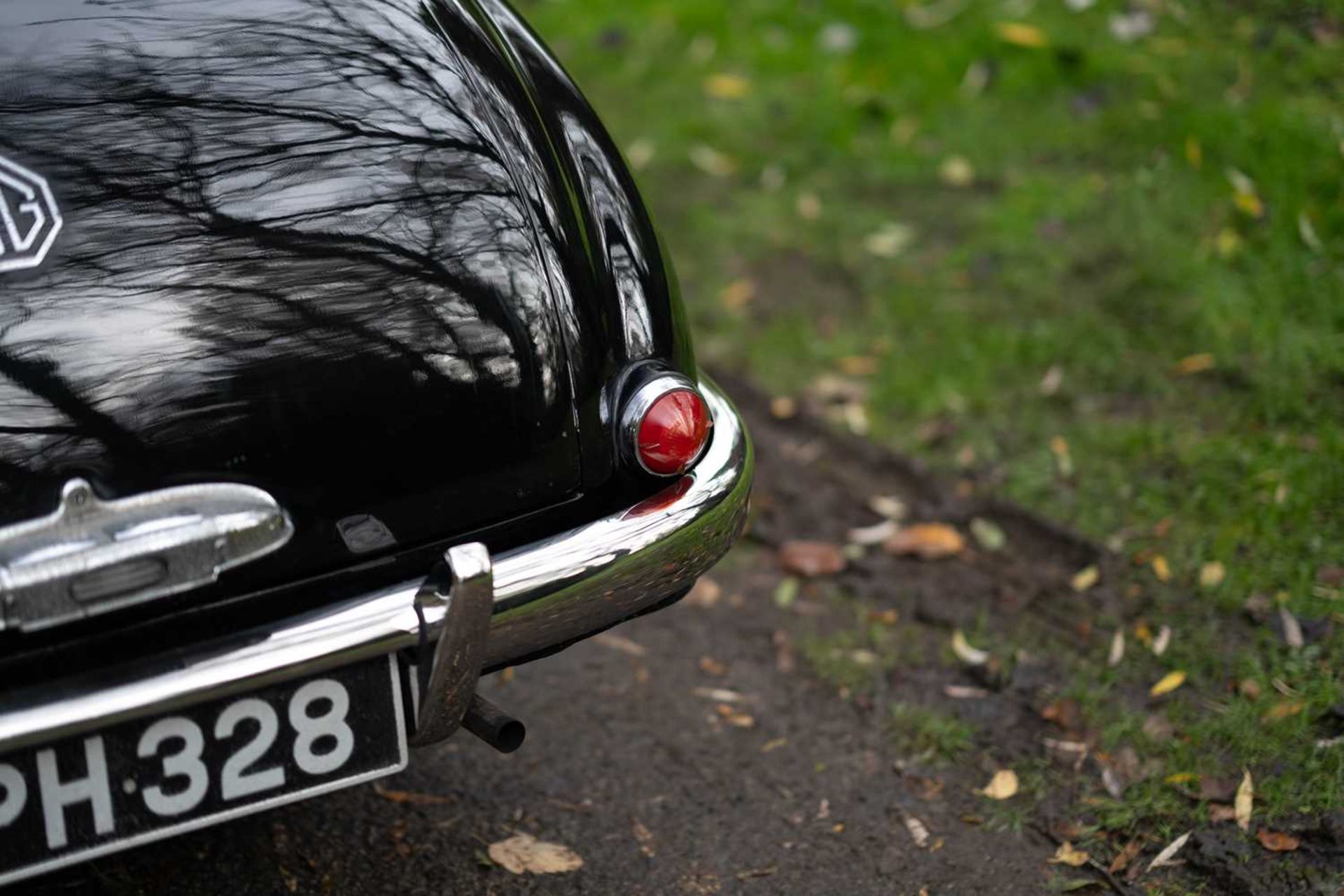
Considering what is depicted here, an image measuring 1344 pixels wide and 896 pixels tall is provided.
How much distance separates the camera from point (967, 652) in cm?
270

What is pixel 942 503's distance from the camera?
125 inches

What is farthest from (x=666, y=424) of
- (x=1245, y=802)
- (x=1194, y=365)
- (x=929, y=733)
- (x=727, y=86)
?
(x=727, y=86)

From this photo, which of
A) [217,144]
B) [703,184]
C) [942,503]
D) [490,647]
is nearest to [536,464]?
[490,647]

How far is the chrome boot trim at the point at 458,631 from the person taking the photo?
163 centimetres

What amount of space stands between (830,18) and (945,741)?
3509 mm

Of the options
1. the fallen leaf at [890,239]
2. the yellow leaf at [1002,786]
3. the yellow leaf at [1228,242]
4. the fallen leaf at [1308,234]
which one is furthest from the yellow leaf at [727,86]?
the yellow leaf at [1002,786]

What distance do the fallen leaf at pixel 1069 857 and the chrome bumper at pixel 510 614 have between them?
824 millimetres

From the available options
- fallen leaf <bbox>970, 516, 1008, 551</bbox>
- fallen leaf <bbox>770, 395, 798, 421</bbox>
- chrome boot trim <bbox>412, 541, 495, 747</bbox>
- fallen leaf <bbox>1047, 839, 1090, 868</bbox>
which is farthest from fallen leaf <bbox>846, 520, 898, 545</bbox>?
chrome boot trim <bbox>412, 541, 495, 747</bbox>

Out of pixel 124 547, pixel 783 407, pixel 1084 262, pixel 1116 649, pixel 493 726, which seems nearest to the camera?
pixel 124 547

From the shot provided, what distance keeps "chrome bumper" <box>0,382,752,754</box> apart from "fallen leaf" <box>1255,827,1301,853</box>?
3.47 feet

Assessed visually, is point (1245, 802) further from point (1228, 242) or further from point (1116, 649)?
point (1228, 242)

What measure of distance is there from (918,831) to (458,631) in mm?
1033

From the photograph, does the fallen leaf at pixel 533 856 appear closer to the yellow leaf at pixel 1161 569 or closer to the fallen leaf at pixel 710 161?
the yellow leaf at pixel 1161 569

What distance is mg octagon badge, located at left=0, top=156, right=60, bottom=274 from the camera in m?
1.58
